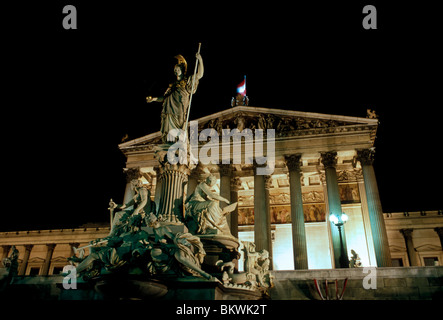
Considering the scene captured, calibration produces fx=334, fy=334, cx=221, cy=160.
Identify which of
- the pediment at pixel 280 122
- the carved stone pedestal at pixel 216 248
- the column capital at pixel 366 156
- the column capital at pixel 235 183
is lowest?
the carved stone pedestal at pixel 216 248

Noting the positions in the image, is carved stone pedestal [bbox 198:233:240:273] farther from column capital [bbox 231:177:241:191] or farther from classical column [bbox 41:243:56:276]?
classical column [bbox 41:243:56:276]

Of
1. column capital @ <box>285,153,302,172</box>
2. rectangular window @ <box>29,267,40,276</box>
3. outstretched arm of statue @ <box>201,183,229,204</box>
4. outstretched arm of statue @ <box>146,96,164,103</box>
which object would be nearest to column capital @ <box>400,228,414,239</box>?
column capital @ <box>285,153,302,172</box>

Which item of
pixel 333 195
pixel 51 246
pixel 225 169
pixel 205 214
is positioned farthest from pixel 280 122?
pixel 51 246

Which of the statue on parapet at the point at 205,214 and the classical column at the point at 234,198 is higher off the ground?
the classical column at the point at 234,198

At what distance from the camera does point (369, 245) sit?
82.5ft

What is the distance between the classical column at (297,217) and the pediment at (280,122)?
102 inches

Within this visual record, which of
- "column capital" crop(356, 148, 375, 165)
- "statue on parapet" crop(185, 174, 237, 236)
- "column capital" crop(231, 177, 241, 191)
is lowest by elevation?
"statue on parapet" crop(185, 174, 237, 236)

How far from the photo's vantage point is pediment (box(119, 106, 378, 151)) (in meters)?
25.9

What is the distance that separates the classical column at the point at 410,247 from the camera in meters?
30.4

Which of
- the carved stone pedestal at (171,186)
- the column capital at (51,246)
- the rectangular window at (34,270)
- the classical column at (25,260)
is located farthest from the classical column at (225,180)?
the classical column at (25,260)

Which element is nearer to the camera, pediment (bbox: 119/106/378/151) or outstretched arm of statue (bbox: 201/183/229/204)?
outstretched arm of statue (bbox: 201/183/229/204)

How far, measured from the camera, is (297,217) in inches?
907

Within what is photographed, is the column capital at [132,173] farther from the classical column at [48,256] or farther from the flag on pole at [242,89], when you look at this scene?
the classical column at [48,256]
